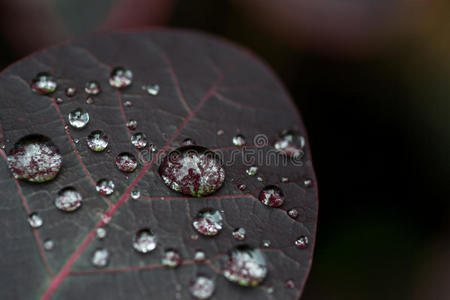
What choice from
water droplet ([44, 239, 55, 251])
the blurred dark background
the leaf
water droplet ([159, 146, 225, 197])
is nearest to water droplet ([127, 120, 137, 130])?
the leaf

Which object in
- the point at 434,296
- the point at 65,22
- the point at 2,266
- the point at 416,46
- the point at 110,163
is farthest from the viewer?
the point at 65,22

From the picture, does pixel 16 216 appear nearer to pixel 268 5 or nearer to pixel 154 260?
pixel 154 260

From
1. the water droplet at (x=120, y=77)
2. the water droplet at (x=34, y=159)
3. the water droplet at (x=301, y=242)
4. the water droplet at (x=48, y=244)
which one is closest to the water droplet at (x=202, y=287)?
the water droplet at (x=301, y=242)

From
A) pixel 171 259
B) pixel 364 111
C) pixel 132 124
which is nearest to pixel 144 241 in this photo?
pixel 171 259

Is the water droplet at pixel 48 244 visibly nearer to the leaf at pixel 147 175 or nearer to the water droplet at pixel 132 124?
the leaf at pixel 147 175

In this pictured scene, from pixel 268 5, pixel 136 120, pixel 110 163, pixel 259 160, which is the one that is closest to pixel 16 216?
pixel 110 163

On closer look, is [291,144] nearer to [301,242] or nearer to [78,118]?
[301,242]
